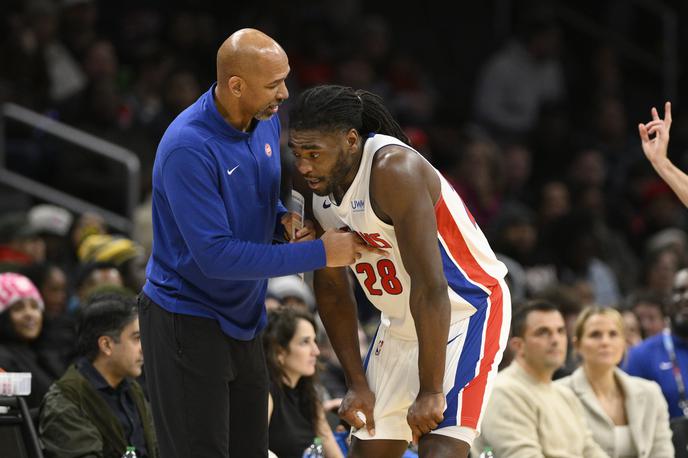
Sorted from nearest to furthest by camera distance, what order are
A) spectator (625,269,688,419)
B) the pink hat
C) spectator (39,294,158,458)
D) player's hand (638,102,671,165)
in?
player's hand (638,102,671,165) → spectator (39,294,158,458) → the pink hat → spectator (625,269,688,419)

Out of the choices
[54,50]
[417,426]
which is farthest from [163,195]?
[54,50]

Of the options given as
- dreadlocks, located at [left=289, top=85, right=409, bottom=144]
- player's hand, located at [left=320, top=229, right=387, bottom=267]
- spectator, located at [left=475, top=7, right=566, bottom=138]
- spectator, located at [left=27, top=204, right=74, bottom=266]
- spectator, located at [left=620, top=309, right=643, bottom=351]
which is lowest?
spectator, located at [left=620, top=309, right=643, bottom=351]

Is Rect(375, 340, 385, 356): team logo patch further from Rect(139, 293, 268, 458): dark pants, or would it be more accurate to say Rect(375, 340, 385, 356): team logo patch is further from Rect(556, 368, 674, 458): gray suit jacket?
Rect(556, 368, 674, 458): gray suit jacket

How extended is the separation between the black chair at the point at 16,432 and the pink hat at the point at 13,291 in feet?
5.74

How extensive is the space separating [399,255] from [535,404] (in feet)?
7.19

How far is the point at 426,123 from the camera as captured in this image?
12.5m

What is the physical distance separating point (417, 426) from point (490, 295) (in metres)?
0.59

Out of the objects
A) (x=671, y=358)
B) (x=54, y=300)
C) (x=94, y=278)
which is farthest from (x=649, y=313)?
(x=54, y=300)

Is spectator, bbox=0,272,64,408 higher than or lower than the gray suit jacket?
higher

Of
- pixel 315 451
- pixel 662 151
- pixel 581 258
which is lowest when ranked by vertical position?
pixel 315 451

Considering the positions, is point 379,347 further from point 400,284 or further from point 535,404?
point 535,404

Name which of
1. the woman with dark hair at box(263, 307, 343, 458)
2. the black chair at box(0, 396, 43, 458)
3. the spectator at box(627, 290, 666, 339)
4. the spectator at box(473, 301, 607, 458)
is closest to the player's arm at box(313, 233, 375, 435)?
the black chair at box(0, 396, 43, 458)

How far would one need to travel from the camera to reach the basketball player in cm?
425

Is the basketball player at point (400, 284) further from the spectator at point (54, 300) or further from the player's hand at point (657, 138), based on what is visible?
the spectator at point (54, 300)
